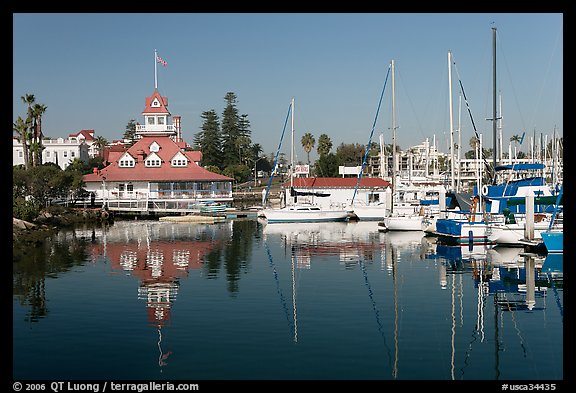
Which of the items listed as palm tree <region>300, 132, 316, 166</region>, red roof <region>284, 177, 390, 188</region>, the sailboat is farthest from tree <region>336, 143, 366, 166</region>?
the sailboat

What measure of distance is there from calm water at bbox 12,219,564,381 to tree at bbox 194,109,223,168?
95082 mm

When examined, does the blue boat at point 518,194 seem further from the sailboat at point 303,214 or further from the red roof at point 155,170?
the red roof at point 155,170

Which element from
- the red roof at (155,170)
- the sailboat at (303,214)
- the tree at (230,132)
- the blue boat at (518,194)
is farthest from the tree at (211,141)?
the blue boat at (518,194)

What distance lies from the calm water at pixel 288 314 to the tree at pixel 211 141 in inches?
3743

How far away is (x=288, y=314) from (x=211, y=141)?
116 meters

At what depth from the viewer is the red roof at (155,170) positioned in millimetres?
80500


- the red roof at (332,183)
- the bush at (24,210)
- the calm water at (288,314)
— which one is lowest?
the calm water at (288,314)

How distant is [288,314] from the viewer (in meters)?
22.4

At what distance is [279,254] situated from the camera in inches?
1583

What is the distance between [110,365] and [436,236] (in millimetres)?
37238

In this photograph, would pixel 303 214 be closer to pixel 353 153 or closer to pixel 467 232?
pixel 467 232

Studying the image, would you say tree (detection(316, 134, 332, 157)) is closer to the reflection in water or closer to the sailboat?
the sailboat

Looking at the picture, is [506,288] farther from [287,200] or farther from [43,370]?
[287,200]

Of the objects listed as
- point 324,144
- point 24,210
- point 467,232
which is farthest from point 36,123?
point 324,144
